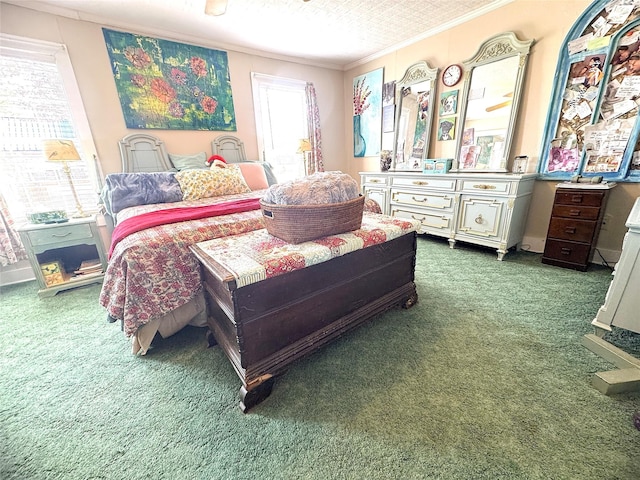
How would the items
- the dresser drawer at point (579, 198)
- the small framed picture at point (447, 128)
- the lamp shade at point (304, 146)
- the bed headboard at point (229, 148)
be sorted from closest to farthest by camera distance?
the dresser drawer at point (579, 198) < the small framed picture at point (447, 128) < the bed headboard at point (229, 148) < the lamp shade at point (304, 146)

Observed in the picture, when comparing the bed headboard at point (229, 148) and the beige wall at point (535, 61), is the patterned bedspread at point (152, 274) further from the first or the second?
the beige wall at point (535, 61)

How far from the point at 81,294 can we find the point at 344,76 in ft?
15.1

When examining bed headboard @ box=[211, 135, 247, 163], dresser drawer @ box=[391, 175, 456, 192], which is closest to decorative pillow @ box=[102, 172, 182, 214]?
bed headboard @ box=[211, 135, 247, 163]

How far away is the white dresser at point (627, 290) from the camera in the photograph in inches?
50.1

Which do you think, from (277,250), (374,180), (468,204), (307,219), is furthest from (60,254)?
(468,204)

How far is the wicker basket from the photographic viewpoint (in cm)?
122

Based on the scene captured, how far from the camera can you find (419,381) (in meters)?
1.20

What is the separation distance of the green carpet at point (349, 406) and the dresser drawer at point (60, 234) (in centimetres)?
75

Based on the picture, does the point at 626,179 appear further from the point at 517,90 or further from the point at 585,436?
the point at 585,436

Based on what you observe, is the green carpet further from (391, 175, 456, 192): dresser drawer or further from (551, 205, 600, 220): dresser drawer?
(391, 175, 456, 192): dresser drawer

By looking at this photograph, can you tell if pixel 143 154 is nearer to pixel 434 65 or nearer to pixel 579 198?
pixel 434 65

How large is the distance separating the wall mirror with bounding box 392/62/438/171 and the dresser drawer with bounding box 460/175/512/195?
2.75 feet

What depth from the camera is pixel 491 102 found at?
2660 mm

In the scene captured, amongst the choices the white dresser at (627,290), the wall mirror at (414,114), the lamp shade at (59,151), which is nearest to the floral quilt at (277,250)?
the white dresser at (627,290)
